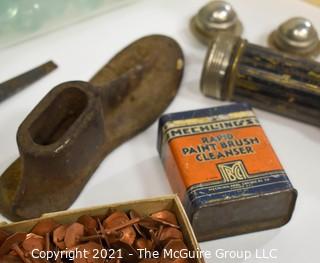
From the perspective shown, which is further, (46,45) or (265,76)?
(46,45)

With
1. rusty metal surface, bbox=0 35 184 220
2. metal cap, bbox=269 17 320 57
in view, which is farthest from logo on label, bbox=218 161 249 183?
metal cap, bbox=269 17 320 57

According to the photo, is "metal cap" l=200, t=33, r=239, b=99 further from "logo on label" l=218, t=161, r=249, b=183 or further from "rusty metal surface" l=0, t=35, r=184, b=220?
"logo on label" l=218, t=161, r=249, b=183

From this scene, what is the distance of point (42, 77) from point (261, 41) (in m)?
0.37

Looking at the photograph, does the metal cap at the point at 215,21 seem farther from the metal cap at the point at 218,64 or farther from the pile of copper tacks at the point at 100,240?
the pile of copper tacks at the point at 100,240

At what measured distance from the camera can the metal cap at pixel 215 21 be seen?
89 cm

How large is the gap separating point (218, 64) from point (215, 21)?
0.13m

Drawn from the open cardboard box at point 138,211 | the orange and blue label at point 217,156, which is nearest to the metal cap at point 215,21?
the orange and blue label at point 217,156

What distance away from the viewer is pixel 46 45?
89 centimetres

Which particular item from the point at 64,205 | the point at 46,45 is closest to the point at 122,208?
the point at 64,205

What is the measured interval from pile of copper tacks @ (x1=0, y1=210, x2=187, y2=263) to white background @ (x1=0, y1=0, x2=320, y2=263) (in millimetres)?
120

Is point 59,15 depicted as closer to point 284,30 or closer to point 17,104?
point 17,104

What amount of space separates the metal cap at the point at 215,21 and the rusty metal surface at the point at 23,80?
25 cm

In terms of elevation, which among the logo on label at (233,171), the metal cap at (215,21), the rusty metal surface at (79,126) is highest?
the metal cap at (215,21)

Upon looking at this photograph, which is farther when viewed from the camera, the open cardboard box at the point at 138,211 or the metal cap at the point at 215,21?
the metal cap at the point at 215,21
